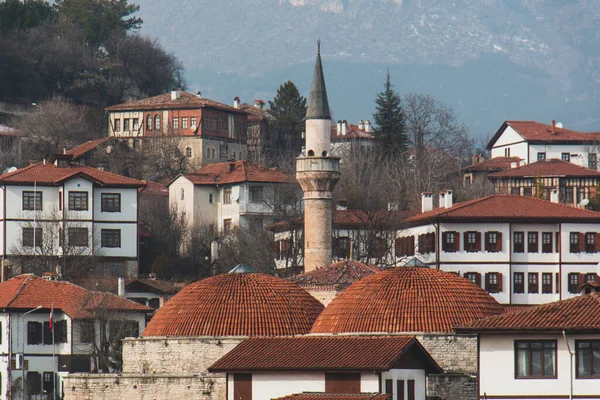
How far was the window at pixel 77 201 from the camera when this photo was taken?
86312 mm

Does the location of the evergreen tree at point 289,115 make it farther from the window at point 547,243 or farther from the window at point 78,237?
the window at point 547,243

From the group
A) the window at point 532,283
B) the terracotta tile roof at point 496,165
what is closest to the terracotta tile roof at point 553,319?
the window at point 532,283

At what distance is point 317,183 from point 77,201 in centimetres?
1830

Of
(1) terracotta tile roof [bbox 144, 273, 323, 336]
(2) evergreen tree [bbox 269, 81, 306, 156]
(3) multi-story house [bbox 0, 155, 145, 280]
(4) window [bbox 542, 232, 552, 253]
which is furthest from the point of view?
(2) evergreen tree [bbox 269, 81, 306, 156]

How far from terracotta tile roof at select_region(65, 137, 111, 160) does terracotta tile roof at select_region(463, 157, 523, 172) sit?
22754 mm

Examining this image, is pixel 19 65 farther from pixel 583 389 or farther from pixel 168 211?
pixel 583 389

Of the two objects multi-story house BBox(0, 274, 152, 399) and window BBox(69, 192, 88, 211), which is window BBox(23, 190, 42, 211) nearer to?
window BBox(69, 192, 88, 211)

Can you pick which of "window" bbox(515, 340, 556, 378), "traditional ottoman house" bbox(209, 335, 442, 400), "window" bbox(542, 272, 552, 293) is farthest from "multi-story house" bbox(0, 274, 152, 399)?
"window" bbox(515, 340, 556, 378)

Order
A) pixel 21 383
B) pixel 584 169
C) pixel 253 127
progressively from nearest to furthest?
1. pixel 21 383
2. pixel 584 169
3. pixel 253 127

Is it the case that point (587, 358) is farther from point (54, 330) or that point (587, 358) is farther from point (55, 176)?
point (55, 176)

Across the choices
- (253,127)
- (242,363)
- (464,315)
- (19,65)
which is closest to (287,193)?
(253,127)

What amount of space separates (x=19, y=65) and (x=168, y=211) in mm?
27702

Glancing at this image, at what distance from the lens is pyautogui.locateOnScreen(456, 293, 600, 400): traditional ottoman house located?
37094 millimetres

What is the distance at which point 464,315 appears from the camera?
52281 millimetres
